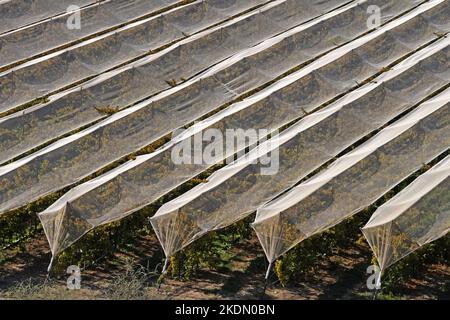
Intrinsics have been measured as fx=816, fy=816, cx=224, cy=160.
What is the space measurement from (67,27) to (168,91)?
783 centimetres

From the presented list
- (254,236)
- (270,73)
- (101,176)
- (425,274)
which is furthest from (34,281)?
(270,73)

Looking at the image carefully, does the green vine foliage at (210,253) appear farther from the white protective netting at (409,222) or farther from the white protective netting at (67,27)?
the white protective netting at (67,27)

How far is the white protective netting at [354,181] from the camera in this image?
17.5m

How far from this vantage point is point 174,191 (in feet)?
66.3

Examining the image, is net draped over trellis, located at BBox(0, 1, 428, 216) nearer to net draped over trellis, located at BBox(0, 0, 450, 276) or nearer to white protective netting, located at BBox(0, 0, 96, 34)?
net draped over trellis, located at BBox(0, 0, 450, 276)

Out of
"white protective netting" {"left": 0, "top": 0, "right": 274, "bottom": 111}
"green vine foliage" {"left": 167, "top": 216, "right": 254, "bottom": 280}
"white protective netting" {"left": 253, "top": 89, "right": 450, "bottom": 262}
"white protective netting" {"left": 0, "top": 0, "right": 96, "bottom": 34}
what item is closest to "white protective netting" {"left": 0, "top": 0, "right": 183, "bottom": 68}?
"white protective netting" {"left": 0, "top": 0, "right": 96, "bottom": 34}

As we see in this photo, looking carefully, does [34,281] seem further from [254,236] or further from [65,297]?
[254,236]

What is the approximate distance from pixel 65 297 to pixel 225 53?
43.7 ft

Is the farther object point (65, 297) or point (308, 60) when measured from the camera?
point (308, 60)

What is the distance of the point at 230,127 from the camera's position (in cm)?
2200

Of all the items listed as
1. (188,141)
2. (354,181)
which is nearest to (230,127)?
(188,141)

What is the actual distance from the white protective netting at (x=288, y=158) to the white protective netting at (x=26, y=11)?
12.7 metres

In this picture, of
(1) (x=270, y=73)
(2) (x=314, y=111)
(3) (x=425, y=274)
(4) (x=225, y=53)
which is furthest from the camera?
(4) (x=225, y=53)

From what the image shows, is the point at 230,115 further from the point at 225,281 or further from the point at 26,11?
the point at 26,11
